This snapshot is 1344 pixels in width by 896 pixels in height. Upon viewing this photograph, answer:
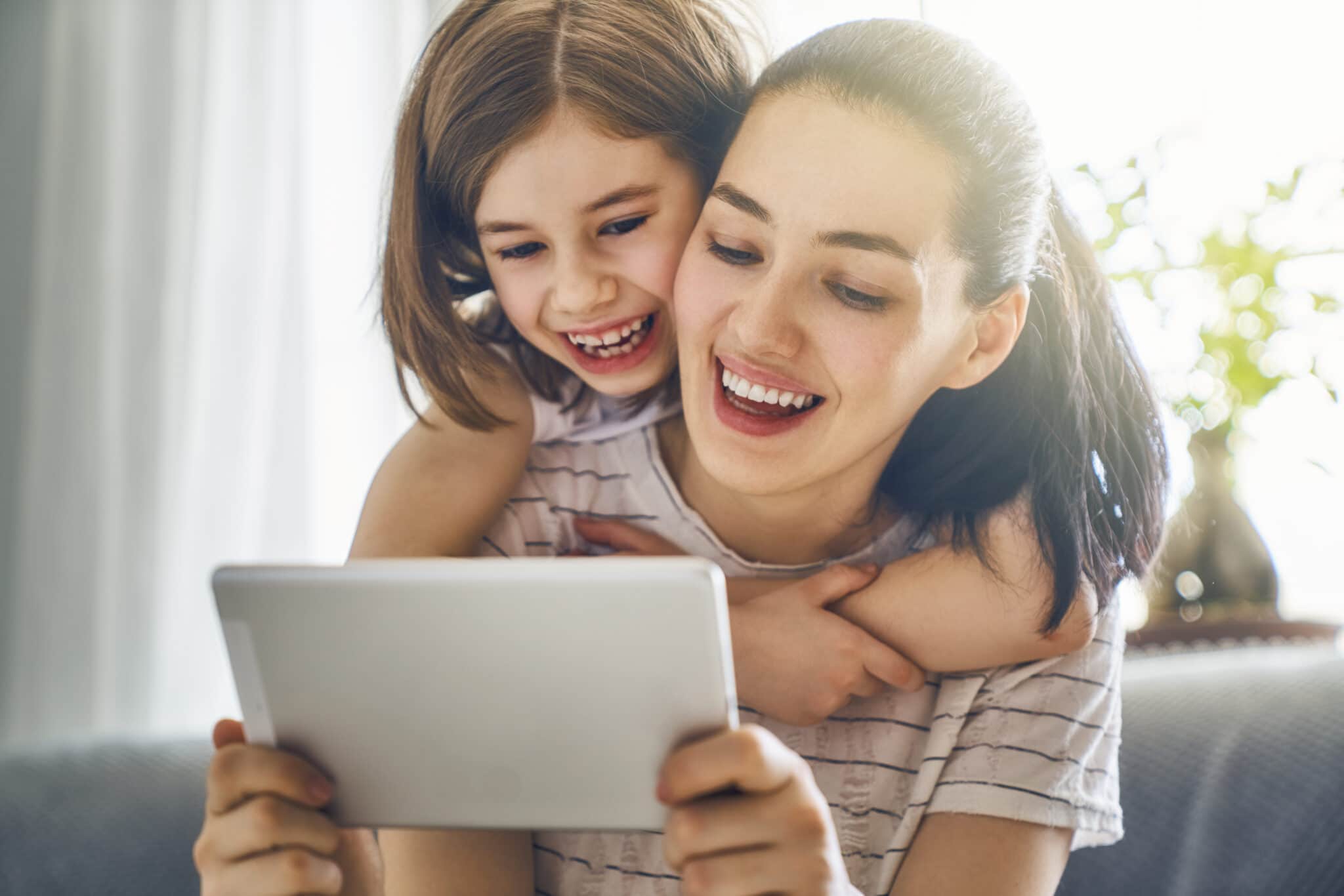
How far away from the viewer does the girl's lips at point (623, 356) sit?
48.0 inches

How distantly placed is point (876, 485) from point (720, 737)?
1.91 feet

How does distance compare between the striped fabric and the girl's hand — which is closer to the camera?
the girl's hand

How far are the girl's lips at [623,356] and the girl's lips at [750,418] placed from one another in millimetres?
137

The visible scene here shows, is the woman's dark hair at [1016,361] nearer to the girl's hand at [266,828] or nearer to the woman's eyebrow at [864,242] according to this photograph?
the woman's eyebrow at [864,242]

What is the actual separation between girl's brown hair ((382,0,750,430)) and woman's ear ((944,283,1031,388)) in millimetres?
313

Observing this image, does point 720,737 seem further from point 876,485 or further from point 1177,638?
point 1177,638

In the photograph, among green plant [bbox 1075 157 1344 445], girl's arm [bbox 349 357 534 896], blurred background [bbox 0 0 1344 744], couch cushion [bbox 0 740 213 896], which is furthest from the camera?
blurred background [bbox 0 0 1344 744]

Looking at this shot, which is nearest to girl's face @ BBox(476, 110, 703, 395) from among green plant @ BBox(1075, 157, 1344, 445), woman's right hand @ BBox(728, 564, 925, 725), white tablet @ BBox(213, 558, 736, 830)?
woman's right hand @ BBox(728, 564, 925, 725)

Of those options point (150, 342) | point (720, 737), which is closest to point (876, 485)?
point (720, 737)

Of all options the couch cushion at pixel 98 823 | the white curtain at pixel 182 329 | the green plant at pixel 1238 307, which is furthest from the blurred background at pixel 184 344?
the couch cushion at pixel 98 823

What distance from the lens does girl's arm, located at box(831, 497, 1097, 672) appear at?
1.11 metres

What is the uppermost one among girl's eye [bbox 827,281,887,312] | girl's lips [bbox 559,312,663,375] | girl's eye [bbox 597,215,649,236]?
girl's eye [bbox 597,215,649,236]

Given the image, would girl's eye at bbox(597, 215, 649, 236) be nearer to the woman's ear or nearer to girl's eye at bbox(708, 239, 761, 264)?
girl's eye at bbox(708, 239, 761, 264)

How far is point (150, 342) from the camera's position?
8.05 feet
